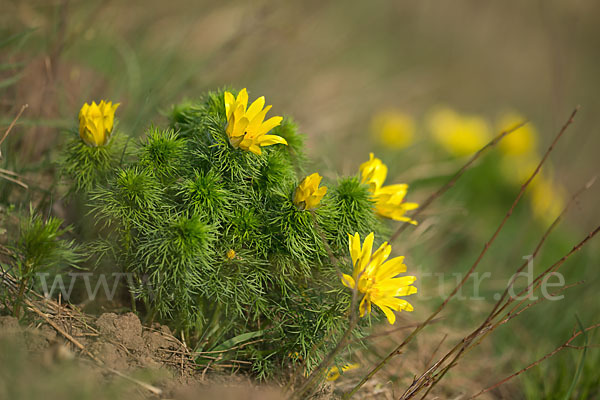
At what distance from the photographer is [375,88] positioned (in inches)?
199

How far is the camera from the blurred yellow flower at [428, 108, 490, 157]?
154 inches

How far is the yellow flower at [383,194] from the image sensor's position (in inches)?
73.1

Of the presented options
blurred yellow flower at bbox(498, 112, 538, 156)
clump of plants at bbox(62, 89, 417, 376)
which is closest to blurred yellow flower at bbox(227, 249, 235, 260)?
clump of plants at bbox(62, 89, 417, 376)

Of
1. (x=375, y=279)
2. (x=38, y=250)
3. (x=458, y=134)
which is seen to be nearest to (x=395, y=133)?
(x=458, y=134)

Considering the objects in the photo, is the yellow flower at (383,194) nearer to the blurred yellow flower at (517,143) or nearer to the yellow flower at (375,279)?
the yellow flower at (375,279)

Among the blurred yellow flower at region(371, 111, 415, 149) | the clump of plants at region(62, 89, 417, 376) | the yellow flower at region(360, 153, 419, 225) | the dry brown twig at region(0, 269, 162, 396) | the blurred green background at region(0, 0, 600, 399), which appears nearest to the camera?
the dry brown twig at region(0, 269, 162, 396)

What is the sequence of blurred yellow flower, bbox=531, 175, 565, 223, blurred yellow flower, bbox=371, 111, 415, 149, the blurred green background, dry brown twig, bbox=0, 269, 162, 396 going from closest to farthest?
dry brown twig, bbox=0, 269, 162, 396 → the blurred green background → blurred yellow flower, bbox=531, 175, 565, 223 → blurred yellow flower, bbox=371, 111, 415, 149

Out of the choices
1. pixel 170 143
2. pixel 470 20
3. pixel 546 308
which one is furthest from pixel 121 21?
pixel 470 20

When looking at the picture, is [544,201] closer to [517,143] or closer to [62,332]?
[517,143]

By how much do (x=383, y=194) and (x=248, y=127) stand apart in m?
0.58

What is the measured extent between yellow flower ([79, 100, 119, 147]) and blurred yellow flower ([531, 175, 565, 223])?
2.78m

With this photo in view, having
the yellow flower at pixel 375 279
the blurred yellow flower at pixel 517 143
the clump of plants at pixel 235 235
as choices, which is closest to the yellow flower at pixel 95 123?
the clump of plants at pixel 235 235

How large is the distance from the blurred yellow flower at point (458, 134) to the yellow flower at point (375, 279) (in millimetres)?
2427

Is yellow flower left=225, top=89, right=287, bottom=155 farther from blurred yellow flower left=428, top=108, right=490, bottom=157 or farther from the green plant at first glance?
blurred yellow flower left=428, top=108, right=490, bottom=157
